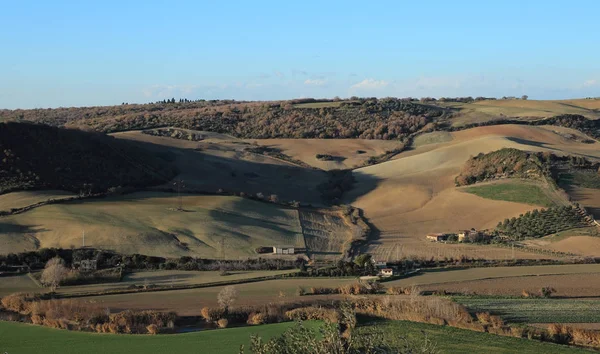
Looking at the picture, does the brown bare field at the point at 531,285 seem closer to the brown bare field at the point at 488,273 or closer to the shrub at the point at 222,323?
the brown bare field at the point at 488,273

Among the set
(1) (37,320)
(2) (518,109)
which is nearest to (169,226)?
(1) (37,320)

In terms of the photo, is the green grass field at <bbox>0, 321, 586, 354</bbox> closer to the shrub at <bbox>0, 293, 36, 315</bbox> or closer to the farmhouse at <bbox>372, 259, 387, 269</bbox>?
the shrub at <bbox>0, 293, 36, 315</bbox>

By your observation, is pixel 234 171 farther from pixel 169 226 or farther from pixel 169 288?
pixel 169 288

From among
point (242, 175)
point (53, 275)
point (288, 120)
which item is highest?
point (288, 120)

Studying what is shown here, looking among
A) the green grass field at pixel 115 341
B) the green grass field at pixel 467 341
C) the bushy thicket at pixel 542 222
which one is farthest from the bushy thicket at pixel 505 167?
the green grass field at pixel 115 341

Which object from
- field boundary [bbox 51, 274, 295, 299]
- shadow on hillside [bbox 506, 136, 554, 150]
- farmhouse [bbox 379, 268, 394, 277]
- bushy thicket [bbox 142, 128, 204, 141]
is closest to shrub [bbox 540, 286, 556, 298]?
farmhouse [bbox 379, 268, 394, 277]

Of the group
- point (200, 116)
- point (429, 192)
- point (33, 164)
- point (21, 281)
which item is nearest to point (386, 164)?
point (429, 192)

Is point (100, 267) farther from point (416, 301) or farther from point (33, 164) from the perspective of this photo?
point (33, 164)

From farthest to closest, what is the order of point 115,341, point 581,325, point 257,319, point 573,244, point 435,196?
point 435,196, point 573,244, point 257,319, point 581,325, point 115,341
